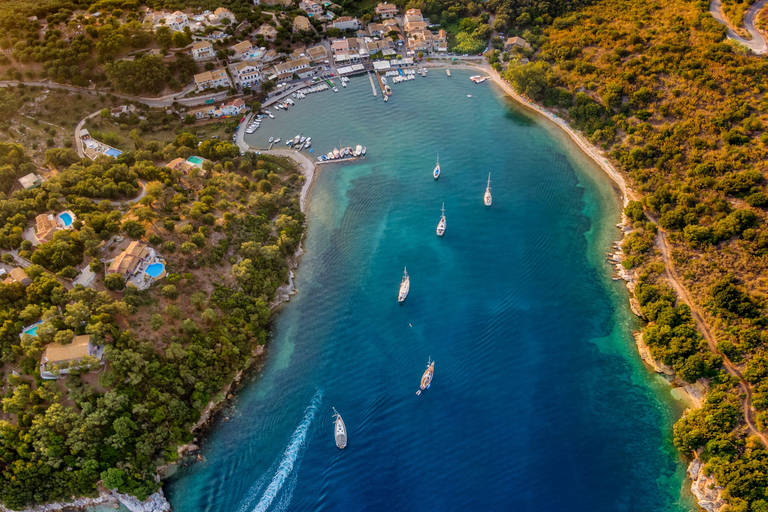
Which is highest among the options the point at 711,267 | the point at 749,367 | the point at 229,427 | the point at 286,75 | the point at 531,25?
the point at 531,25

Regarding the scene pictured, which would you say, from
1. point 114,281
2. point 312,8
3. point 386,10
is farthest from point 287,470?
point 386,10

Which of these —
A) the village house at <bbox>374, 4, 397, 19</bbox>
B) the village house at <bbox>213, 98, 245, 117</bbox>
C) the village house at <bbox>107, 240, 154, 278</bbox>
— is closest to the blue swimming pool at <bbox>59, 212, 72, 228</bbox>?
the village house at <bbox>107, 240, 154, 278</bbox>

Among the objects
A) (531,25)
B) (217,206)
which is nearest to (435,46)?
(531,25)

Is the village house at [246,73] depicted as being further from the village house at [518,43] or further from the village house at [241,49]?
the village house at [518,43]

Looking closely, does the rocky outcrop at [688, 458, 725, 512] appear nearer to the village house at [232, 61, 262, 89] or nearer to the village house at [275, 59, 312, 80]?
the village house at [275, 59, 312, 80]

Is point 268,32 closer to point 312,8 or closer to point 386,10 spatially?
point 312,8

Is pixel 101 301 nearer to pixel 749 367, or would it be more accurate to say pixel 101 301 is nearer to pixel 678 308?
pixel 678 308
